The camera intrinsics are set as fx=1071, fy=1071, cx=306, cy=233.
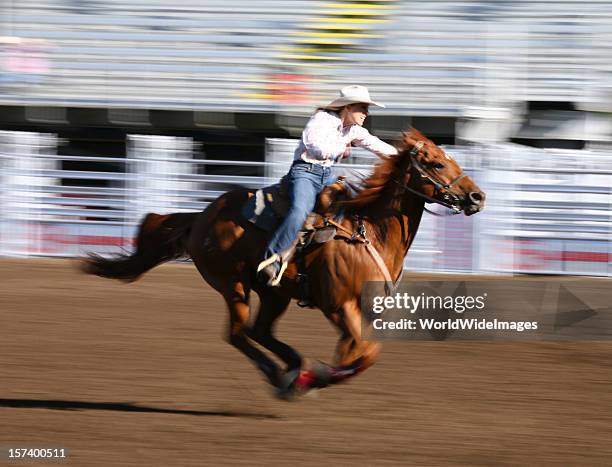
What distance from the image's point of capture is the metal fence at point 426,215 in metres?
12.2

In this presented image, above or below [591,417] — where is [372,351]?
above

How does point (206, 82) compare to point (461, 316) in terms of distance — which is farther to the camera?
point (206, 82)

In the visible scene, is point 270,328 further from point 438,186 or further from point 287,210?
point 438,186

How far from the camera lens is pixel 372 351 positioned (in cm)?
553

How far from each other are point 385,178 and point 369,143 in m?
0.23

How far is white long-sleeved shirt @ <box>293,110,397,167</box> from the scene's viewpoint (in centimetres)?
585

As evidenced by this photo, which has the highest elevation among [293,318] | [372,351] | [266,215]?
[266,215]

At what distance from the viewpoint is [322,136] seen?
19.2 feet

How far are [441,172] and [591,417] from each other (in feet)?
5.10

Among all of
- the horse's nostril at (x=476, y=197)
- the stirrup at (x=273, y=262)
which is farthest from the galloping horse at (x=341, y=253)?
the stirrup at (x=273, y=262)

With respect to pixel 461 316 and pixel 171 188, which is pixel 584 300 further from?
Result: pixel 171 188

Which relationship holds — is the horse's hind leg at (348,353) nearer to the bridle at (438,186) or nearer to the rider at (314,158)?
the rider at (314,158)

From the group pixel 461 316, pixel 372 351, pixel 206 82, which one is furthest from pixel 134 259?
pixel 206 82

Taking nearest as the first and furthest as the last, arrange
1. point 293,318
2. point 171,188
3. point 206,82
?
point 293,318 → point 171,188 → point 206,82
